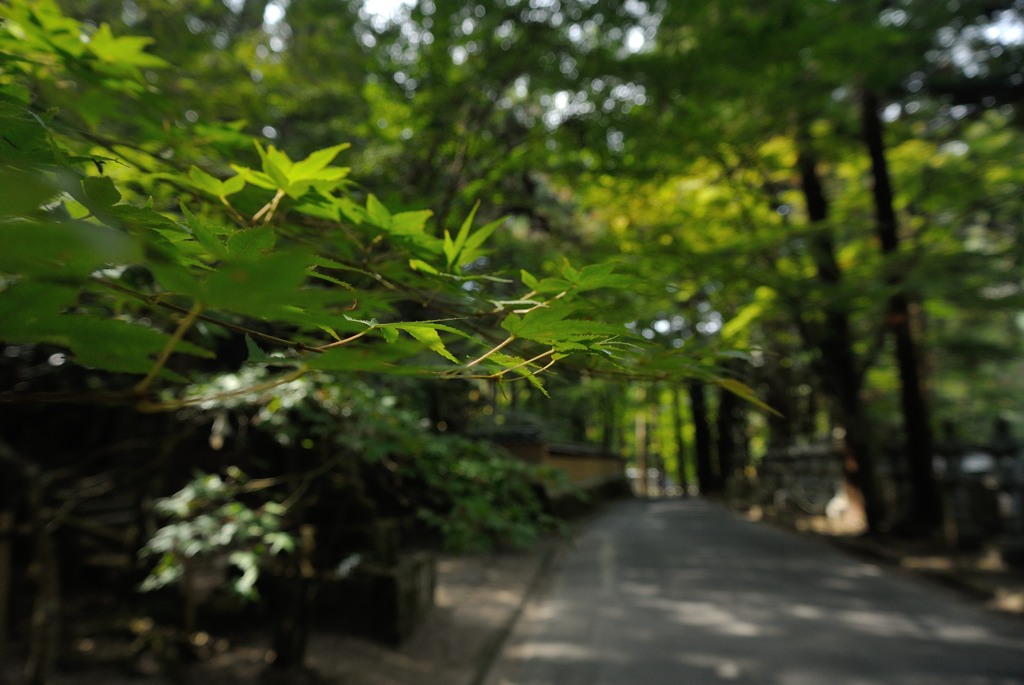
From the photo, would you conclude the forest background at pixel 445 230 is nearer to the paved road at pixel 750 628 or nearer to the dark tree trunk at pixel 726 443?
the paved road at pixel 750 628

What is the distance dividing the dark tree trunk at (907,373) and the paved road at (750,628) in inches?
71.3

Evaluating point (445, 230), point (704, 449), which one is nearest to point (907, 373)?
point (445, 230)

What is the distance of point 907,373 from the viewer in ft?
31.7

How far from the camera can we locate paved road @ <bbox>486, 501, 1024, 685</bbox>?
14.3 feet

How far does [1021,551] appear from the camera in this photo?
699 centimetres

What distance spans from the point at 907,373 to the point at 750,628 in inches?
256

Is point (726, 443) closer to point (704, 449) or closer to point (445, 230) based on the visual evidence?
point (704, 449)

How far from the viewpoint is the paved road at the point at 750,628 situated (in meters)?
4.36

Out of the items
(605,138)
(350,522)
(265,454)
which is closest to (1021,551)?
(605,138)

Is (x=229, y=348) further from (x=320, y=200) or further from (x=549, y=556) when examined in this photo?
(x=549, y=556)

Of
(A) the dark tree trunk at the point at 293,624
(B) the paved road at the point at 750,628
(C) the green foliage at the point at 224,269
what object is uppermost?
(C) the green foliage at the point at 224,269

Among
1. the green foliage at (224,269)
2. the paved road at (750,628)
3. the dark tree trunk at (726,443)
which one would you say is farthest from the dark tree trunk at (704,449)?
the green foliage at (224,269)

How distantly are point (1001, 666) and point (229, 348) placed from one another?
21.7 feet

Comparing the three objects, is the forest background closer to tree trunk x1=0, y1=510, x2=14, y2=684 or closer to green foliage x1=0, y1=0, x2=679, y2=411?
green foliage x1=0, y1=0, x2=679, y2=411
